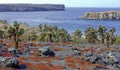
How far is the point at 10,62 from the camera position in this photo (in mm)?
73875

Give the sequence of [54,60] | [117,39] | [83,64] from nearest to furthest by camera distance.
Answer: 1. [83,64]
2. [54,60]
3. [117,39]

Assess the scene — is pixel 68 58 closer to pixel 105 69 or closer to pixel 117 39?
pixel 105 69

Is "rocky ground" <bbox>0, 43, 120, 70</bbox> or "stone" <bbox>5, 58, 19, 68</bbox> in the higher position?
"stone" <bbox>5, 58, 19, 68</bbox>

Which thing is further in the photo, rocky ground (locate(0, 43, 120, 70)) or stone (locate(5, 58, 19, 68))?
rocky ground (locate(0, 43, 120, 70))

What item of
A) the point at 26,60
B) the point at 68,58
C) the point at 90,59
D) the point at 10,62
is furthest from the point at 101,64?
the point at 10,62

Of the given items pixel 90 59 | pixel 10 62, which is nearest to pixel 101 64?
pixel 90 59

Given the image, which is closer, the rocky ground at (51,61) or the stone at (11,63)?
the stone at (11,63)

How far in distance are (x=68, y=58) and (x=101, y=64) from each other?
1189 centimetres

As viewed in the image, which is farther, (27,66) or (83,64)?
(83,64)

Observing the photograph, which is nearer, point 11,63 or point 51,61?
point 11,63

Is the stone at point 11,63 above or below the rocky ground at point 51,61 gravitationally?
above

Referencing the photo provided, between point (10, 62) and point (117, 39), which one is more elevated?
point (10, 62)

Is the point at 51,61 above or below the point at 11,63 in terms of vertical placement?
below

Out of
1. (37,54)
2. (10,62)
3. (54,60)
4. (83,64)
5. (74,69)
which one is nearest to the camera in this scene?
(10,62)
